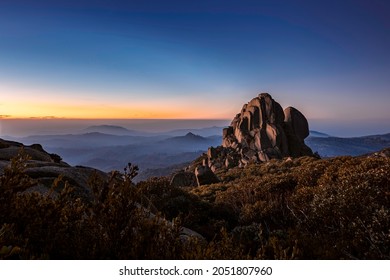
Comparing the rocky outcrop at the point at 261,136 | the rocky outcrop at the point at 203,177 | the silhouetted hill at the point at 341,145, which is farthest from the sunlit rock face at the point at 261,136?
the silhouetted hill at the point at 341,145

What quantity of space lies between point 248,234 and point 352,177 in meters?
3.45

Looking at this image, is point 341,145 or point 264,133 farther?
point 341,145

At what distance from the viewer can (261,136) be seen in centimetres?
5381

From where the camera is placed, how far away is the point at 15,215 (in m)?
2.71

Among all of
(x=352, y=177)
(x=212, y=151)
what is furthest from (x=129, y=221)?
(x=212, y=151)

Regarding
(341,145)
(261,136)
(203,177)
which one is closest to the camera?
(203,177)

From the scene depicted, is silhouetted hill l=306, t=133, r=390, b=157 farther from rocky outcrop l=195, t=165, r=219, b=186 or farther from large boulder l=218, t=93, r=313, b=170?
rocky outcrop l=195, t=165, r=219, b=186

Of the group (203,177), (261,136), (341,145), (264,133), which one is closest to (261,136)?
(261,136)

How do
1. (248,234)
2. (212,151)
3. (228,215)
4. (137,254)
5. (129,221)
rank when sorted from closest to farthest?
(137,254) < (129,221) < (248,234) < (228,215) < (212,151)

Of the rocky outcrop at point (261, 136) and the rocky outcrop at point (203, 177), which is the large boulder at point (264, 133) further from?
the rocky outcrop at point (203, 177)

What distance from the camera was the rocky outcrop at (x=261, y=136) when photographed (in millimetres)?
50797

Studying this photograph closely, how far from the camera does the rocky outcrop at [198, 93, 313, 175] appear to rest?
50797mm

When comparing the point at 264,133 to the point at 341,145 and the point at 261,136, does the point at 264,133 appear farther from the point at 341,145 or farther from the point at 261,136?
the point at 341,145
